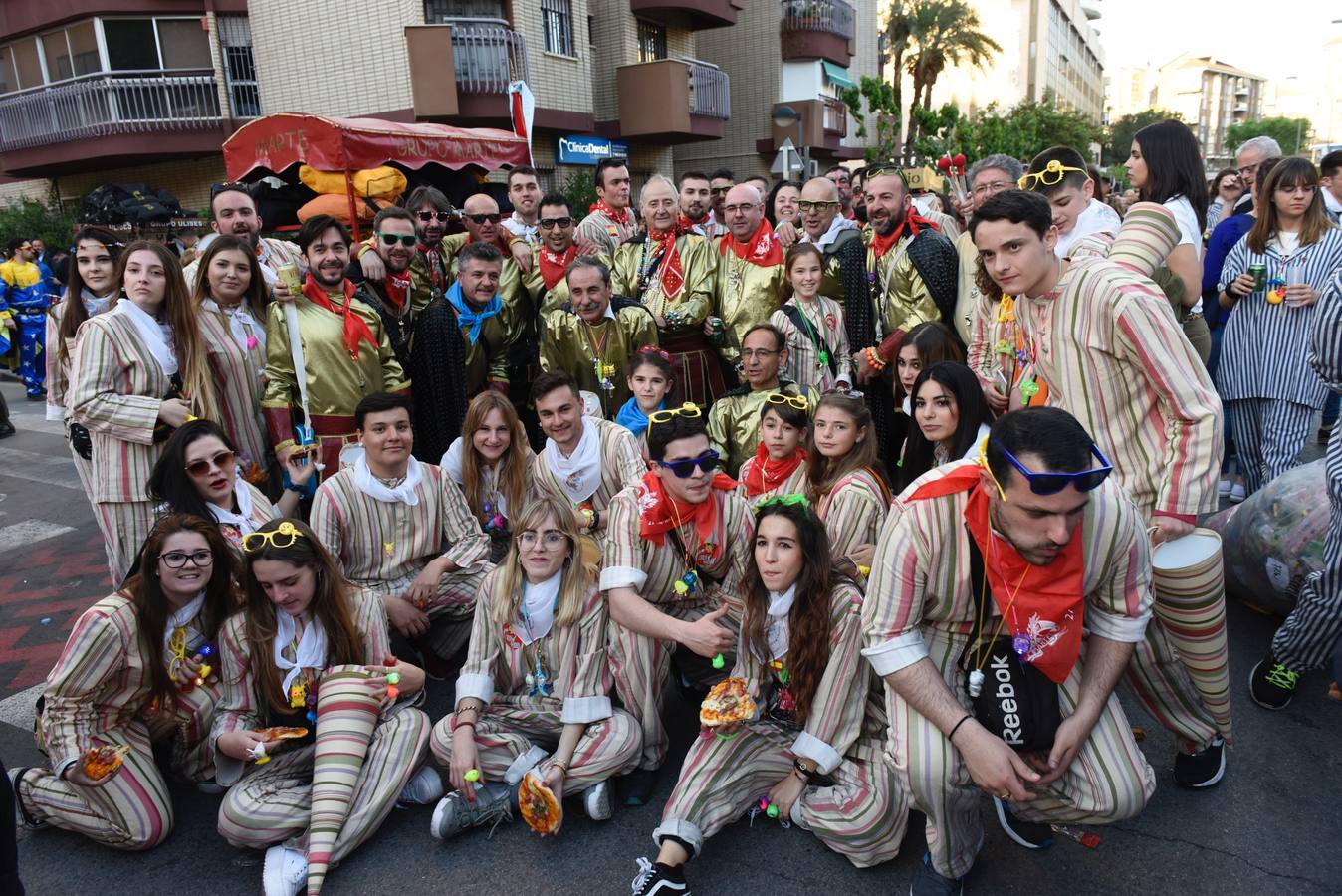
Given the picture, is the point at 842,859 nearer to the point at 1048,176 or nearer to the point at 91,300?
the point at 1048,176

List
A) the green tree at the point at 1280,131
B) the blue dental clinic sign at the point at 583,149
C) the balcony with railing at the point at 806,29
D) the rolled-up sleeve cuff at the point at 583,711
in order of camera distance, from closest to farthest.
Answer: the rolled-up sleeve cuff at the point at 583,711, the blue dental clinic sign at the point at 583,149, the balcony with railing at the point at 806,29, the green tree at the point at 1280,131

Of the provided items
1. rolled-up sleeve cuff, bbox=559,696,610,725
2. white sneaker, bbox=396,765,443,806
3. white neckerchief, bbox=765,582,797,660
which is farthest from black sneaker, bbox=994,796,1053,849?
white sneaker, bbox=396,765,443,806

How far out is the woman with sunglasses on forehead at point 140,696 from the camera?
2906mm

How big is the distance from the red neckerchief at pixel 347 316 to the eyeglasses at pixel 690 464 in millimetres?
2239

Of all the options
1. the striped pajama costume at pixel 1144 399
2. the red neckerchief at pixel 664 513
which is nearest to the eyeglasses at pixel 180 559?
the red neckerchief at pixel 664 513

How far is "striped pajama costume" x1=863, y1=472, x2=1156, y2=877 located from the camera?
238 cm

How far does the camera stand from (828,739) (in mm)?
2816

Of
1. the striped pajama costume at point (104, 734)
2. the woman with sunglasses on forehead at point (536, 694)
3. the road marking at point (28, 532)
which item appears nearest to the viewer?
the striped pajama costume at point (104, 734)

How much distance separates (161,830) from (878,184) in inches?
181

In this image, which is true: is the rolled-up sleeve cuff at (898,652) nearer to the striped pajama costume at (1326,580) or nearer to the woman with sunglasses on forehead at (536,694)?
the woman with sunglasses on forehead at (536,694)

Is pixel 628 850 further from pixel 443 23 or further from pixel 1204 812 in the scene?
pixel 443 23

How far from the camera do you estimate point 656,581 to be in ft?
11.2

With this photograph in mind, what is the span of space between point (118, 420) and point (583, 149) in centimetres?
1533

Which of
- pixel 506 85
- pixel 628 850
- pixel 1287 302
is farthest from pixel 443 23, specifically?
pixel 628 850
